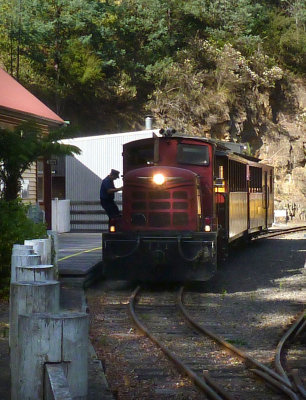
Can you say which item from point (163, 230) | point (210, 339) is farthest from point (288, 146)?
point (210, 339)

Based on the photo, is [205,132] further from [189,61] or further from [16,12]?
[16,12]

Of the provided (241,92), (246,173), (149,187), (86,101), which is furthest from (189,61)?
(149,187)

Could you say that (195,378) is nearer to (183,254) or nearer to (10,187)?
(183,254)

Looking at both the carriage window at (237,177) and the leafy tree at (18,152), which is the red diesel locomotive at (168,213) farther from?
the leafy tree at (18,152)

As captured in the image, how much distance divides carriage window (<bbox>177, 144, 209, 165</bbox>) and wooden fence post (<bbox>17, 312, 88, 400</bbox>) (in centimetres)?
1022

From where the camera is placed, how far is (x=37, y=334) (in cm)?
360

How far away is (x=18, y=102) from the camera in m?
21.1

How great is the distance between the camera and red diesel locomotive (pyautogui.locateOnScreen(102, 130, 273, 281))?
1280 cm

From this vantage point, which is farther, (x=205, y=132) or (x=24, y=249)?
(x=205, y=132)

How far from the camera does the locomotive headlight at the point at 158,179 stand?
513 inches

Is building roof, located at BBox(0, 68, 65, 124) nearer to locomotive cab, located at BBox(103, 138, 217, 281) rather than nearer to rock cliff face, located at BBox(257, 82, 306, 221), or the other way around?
locomotive cab, located at BBox(103, 138, 217, 281)

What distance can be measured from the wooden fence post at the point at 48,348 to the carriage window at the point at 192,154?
10.2 m

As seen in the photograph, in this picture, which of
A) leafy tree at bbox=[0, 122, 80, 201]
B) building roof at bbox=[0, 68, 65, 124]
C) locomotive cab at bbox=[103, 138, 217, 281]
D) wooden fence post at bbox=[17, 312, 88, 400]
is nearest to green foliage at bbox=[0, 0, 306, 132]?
building roof at bbox=[0, 68, 65, 124]

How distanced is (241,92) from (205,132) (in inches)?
154
